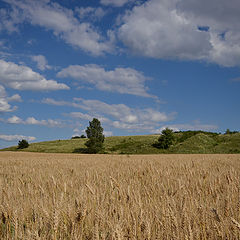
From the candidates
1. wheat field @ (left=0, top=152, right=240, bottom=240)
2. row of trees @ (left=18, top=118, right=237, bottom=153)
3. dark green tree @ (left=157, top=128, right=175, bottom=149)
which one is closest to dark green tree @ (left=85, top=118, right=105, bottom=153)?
row of trees @ (left=18, top=118, right=237, bottom=153)

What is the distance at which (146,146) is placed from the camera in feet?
173

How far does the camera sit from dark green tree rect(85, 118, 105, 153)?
5355 cm

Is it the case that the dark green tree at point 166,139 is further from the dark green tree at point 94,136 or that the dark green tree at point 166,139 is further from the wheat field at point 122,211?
the wheat field at point 122,211

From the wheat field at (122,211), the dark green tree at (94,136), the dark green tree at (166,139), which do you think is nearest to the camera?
the wheat field at (122,211)

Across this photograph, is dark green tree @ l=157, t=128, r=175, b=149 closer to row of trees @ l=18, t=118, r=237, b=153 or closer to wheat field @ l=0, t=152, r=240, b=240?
row of trees @ l=18, t=118, r=237, b=153

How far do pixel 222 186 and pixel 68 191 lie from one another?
2.58 m

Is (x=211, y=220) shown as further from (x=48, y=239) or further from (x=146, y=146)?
(x=146, y=146)

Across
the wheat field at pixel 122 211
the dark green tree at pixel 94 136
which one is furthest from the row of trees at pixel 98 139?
the wheat field at pixel 122 211

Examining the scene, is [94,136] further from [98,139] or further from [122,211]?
[122,211]

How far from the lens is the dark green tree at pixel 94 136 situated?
53.6 metres

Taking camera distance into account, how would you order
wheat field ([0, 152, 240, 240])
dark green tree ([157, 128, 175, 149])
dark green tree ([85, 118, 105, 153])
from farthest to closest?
dark green tree ([85, 118, 105, 153])
dark green tree ([157, 128, 175, 149])
wheat field ([0, 152, 240, 240])

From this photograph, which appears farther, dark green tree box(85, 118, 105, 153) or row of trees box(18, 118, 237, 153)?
dark green tree box(85, 118, 105, 153)

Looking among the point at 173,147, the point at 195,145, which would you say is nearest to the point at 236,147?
the point at 195,145

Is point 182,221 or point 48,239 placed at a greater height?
point 182,221
